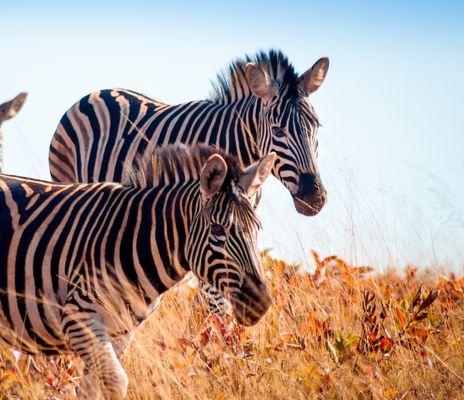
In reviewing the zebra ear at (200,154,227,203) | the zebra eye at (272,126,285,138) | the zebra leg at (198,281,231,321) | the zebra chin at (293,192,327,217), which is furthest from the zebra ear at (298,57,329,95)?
the zebra ear at (200,154,227,203)

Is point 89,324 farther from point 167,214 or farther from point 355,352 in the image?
point 355,352

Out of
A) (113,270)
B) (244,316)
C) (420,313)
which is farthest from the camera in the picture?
(420,313)

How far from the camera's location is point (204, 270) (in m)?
5.47

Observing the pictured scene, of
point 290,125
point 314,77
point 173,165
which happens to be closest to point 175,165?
point 173,165

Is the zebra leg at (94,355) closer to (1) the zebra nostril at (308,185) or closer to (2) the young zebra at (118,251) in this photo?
(2) the young zebra at (118,251)

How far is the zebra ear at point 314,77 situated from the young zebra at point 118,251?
328cm

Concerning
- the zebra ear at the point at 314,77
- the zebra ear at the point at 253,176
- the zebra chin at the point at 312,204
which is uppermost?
the zebra ear at the point at 314,77

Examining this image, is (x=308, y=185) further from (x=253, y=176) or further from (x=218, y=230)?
(x=218, y=230)

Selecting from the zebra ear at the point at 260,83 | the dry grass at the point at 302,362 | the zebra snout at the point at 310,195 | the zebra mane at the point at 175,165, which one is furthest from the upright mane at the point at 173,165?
the zebra ear at the point at 260,83

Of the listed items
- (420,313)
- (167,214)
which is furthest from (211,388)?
(420,313)

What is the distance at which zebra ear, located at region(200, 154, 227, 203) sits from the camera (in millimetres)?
5398

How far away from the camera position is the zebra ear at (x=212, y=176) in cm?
540

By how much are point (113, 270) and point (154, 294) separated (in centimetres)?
31

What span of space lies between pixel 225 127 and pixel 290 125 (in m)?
0.78
